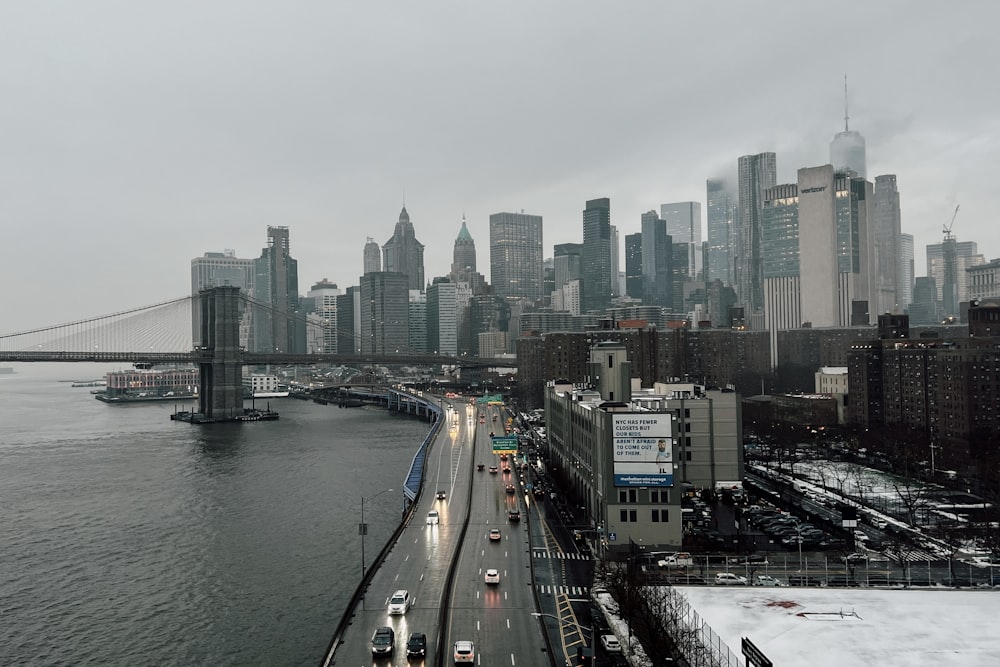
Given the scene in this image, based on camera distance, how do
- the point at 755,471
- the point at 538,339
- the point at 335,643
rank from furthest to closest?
the point at 538,339, the point at 755,471, the point at 335,643

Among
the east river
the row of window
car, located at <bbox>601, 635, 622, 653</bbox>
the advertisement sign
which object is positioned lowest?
the east river

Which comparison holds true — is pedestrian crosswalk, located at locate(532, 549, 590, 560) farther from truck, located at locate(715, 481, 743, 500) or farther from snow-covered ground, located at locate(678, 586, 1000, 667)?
truck, located at locate(715, 481, 743, 500)

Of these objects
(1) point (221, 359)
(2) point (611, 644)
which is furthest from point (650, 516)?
(1) point (221, 359)

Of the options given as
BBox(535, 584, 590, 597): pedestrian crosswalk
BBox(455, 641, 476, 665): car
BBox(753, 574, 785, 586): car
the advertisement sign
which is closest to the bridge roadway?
BBox(535, 584, 590, 597): pedestrian crosswalk

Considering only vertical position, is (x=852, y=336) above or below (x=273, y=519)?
above

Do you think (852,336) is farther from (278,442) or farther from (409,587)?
(409,587)

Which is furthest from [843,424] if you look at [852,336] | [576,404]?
[852,336]

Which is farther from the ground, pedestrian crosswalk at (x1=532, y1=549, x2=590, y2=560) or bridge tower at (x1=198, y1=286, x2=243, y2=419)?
bridge tower at (x1=198, y1=286, x2=243, y2=419)

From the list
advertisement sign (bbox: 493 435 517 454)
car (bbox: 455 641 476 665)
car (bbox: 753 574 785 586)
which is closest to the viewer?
car (bbox: 455 641 476 665)

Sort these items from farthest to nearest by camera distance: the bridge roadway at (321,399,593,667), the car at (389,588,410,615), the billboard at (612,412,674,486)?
the billboard at (612,412,674,486), the car at (389,588,410,615), the bridge roadway at (321,399,593,667)
